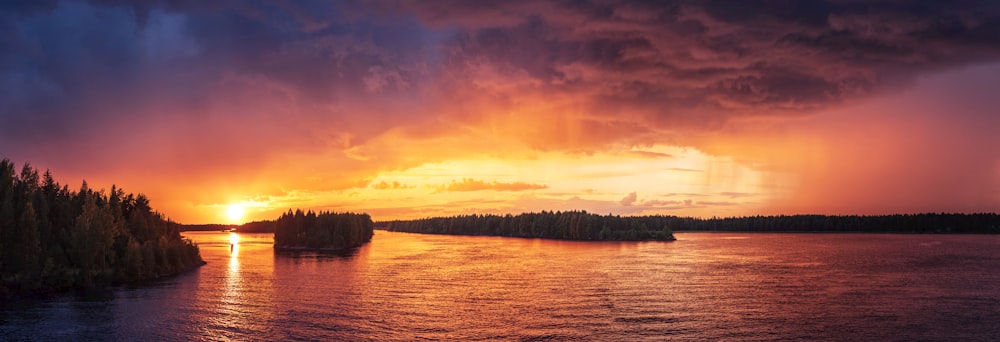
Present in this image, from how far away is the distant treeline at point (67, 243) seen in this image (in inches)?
3991

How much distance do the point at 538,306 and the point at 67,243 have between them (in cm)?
9276

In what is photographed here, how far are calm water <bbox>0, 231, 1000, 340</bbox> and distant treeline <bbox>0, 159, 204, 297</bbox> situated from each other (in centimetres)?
775

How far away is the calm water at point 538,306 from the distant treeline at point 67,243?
7753 mm

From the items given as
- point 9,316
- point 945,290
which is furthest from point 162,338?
A: point 945,290

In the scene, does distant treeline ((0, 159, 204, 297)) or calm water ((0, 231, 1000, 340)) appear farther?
distant treeline ((0, 159, 204, 297))

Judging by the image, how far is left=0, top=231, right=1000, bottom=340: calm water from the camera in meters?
69.4

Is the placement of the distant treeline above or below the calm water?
above

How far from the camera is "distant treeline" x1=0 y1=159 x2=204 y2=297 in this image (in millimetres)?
101375

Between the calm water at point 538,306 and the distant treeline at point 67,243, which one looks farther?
the distant treeline at point 67,243

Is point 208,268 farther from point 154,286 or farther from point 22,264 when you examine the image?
point 22,264

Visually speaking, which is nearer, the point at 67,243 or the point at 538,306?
the point at 538,306

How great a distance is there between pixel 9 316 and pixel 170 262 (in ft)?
212

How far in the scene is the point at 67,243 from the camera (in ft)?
388

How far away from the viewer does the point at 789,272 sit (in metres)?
137
